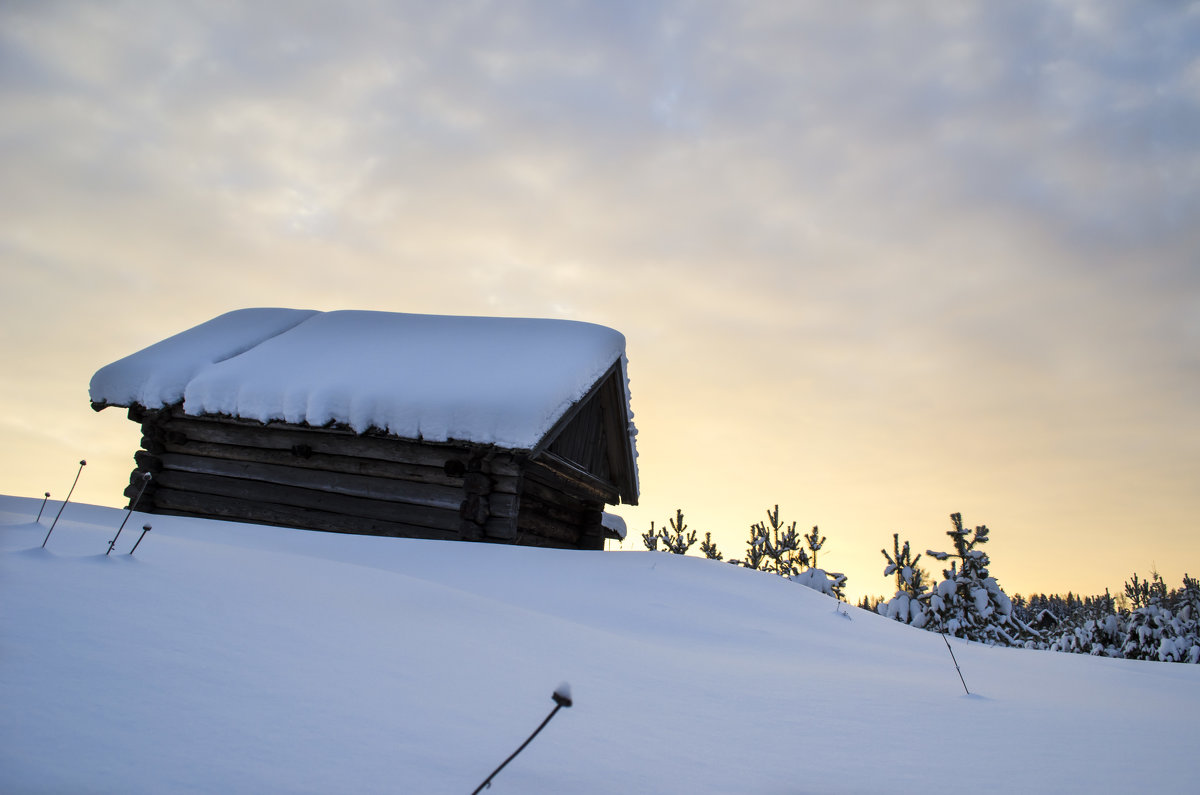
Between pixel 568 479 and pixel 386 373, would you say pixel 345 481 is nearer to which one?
pixel 386 373

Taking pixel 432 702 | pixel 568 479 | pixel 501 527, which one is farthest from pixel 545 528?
pixel 432 702

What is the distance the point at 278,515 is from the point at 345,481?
1178 millimetres

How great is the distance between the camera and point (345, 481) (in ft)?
30.9

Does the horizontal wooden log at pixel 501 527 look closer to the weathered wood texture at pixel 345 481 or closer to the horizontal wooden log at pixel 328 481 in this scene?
the weathered wood texture at pixel 345 481

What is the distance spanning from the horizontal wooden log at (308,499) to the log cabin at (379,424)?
2cm

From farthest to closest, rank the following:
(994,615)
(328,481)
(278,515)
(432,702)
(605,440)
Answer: (994,615) < (605,440) < (278,515) < (328,481) < (432,702)

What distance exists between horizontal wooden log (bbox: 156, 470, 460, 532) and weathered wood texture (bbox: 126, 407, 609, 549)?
0.01m

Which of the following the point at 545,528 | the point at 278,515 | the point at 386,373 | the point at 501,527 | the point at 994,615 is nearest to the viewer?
the point at 501,527

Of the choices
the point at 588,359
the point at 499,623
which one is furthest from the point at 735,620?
the point at 588,359

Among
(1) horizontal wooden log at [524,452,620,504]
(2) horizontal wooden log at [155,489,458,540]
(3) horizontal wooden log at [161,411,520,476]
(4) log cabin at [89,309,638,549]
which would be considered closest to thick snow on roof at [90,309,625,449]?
(4) log cabin at [89,309,638,549]

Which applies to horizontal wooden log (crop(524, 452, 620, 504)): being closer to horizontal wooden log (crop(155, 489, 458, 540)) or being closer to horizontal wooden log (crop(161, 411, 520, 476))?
horizontal wooden log (crop(161, 411, 520, 476))

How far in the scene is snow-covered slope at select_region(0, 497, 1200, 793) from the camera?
4.24 ft

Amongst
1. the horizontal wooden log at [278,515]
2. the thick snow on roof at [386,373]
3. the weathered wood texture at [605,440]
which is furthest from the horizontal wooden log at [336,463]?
the weathered wood texture at [605,440]

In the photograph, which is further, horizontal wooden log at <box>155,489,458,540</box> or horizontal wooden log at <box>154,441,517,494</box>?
horizontal wooden log at <box>155,489,458,540</box>
